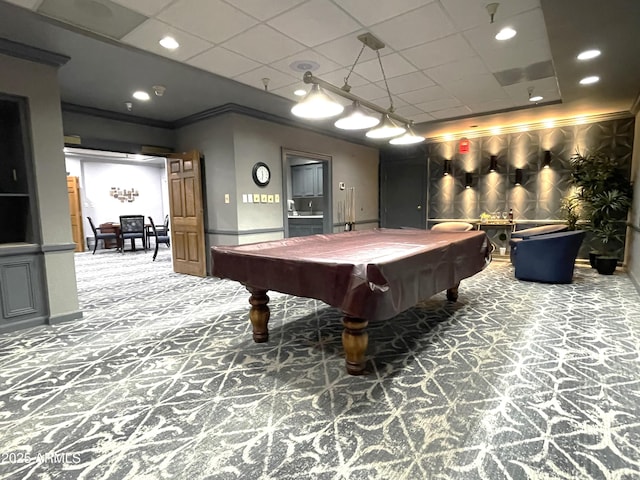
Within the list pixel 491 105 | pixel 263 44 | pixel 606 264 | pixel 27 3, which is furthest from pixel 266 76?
pixel 606 264

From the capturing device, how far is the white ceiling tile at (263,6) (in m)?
2.42

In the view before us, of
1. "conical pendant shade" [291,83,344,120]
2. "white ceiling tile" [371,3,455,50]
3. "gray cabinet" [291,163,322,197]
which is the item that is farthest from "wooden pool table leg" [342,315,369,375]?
"gray cabinet" [291,163,322,197]

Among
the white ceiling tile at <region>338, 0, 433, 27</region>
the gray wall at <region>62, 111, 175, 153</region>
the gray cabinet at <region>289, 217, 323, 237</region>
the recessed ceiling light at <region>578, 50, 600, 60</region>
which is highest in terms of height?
the white ceiling tile at <region>338, 0, 433, 27</region>

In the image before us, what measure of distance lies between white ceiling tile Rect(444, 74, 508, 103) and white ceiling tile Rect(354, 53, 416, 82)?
33.1 inches

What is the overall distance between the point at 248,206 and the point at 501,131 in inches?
213

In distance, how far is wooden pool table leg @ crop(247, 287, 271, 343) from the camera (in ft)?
9.19

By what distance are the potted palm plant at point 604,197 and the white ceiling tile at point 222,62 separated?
5575 mm

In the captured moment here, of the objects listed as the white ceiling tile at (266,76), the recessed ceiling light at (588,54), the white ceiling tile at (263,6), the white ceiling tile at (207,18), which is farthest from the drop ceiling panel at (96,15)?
the recessed ceiling light at (588,54)

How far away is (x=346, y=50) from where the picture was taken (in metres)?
3.20

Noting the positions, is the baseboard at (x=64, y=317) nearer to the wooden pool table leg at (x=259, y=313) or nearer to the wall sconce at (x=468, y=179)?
the wooden pool table leg at (x=259, y=313)

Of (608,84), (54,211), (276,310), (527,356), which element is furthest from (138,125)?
(608,84)

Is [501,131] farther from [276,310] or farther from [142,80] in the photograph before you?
[142,80]

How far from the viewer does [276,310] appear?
3795 mm

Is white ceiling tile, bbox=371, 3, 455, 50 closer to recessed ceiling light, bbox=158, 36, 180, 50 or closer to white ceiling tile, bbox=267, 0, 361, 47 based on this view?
white ceiling tile, bbox=267, 0, 361, 47
